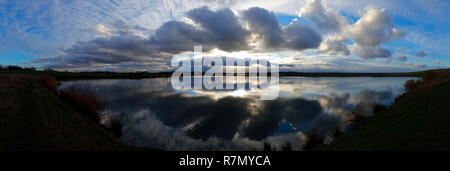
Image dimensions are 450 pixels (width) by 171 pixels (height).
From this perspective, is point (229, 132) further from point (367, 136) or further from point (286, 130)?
point (367, 136)

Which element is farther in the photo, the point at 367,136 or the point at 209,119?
the point at 209,119

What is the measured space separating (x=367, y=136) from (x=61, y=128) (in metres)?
15.4

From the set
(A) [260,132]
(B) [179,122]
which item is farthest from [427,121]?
(B) [179,122]

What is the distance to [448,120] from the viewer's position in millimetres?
8312

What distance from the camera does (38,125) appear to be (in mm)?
7578

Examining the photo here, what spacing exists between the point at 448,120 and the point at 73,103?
918 inches

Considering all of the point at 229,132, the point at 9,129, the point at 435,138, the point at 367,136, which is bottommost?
the point at 229,132

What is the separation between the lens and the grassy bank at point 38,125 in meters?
6.53

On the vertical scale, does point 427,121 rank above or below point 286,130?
above

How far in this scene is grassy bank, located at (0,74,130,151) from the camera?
6.53 metres

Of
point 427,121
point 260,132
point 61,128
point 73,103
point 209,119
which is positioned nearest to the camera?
point 61,128
